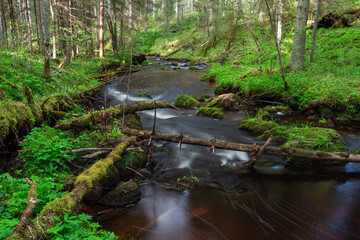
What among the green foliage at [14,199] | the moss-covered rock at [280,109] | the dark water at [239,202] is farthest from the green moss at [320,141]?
the green foliage at [14,199]

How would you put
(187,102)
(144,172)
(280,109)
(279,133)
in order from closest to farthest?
1. (144,172)
2. (279,133)
3. (280,109)
4. (187,102)

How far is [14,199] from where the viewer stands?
2615 millimetres

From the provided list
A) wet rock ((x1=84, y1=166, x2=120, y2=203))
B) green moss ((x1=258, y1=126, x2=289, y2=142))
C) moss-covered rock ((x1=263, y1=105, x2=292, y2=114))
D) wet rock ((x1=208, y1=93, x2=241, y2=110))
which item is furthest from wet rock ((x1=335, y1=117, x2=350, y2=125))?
wet rock ((x1=84, y1=166, x2=120, y2=203))

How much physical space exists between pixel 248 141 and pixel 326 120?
3.74 meters

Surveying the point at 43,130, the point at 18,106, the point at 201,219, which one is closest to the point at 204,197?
the point at 201,219

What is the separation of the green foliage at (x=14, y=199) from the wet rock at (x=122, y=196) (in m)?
1.06

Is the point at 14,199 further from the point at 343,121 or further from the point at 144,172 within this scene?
the point at 343,121

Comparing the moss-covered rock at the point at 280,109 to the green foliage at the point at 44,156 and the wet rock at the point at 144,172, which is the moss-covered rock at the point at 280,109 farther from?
the green foliage at the point at 44,156

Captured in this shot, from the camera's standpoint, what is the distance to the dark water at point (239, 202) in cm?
356

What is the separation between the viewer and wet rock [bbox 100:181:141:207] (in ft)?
13.0

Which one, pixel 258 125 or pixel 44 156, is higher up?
pixel 44 156

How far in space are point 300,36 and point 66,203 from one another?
12693 millimetres

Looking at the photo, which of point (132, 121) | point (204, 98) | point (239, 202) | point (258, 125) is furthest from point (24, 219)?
point (204, 98)

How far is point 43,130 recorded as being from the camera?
484 centimetres
